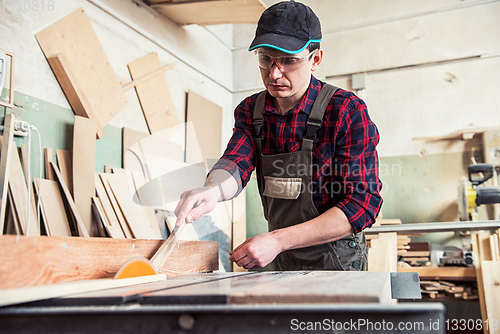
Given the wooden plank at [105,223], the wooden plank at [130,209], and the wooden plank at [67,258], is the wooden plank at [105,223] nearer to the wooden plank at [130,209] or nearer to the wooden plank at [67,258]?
the wooden plank at [130,209]

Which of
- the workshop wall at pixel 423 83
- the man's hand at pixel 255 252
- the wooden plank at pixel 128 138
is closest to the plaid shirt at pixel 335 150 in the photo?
the man's hand at pixel 255 252

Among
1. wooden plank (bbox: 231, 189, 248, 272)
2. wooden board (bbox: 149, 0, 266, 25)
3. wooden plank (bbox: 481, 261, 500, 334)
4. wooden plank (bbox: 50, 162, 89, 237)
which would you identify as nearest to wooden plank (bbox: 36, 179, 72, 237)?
wooden plank (bbox: 50, 162, 89, 237)

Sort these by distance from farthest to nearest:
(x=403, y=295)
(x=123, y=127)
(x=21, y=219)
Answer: (x=123, y=127) < (x=21, y=219) < (x=403, y=295)

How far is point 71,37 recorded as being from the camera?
115 inches

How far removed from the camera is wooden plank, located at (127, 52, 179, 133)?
3.63 m

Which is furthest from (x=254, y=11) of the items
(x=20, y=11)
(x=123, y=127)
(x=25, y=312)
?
(x=25, y=312)

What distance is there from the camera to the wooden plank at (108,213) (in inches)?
108

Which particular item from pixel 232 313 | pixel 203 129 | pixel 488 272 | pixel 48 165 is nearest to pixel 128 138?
pixel 48 165

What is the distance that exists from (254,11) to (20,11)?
7.23ft

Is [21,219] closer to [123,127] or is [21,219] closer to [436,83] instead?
[123,127]

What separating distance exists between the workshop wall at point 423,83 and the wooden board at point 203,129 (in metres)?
1.03

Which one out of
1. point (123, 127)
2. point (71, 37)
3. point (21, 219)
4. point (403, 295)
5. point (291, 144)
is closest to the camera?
point (403, 295)

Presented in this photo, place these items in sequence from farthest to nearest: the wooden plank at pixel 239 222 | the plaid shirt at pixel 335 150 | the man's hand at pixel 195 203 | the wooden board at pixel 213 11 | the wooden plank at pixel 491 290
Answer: the wooden plank at pixel 239 222, the wooden board at pixel 213 11, the wooden plank at pixel 491 290, the plaid shirt at pixel 335 150, the man's hand at pixel 195 203

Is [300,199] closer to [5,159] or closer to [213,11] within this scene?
[5,159]
